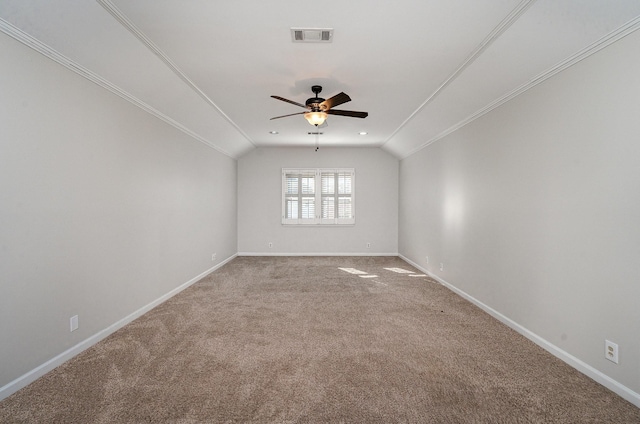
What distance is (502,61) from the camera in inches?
105

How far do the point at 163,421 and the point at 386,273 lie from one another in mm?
4485

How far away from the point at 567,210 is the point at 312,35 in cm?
256

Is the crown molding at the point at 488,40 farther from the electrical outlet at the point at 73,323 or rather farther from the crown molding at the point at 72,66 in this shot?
the electrical outlet at the point at 73,323

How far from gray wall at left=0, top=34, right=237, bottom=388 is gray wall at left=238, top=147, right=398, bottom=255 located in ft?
10.7

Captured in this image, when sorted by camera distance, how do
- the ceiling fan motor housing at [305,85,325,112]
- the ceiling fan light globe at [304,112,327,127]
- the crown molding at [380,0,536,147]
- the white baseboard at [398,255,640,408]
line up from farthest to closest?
1. the ceiling fan light globe at [304,112,327,127]
2. the ceiling fan motor housing at [305,85,325,112]
3. the crown molding at [380,0,536,147]
4. the white baseboard at [398,255,640,408]

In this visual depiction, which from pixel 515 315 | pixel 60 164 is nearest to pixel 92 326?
pixel 60 164

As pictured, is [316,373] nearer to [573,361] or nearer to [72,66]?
[573,361]

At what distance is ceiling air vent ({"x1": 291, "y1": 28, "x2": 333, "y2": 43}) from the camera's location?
2402 millimetres

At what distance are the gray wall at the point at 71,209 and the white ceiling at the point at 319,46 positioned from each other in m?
0.26

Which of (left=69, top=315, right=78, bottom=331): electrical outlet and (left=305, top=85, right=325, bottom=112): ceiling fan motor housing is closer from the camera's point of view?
(left=69, top=315, right=78, bottom=331): electrical outlet

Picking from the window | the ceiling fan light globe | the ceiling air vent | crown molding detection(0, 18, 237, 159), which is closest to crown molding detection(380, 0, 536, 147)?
the ceiling air vent

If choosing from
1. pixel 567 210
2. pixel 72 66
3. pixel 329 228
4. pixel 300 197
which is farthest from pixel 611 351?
pixel 300 197

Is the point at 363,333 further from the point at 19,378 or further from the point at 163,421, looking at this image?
the point at 19,378

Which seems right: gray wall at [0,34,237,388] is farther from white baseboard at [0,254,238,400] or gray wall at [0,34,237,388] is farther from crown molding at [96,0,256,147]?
crown molding at [96,0,256,147]
